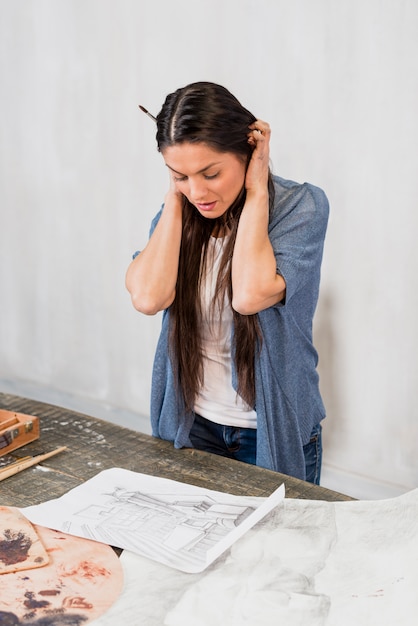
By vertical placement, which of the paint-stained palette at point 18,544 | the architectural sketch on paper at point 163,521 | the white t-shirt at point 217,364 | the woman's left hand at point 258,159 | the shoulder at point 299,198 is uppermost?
the woman's left hand at point 258,159

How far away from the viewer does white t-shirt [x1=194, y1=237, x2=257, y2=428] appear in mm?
1589

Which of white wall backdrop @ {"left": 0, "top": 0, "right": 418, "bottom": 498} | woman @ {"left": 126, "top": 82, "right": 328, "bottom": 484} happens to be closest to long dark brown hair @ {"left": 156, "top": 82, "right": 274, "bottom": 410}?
woman @ {"left": 126, "top": 82, "right": 328, "bottom": 484}

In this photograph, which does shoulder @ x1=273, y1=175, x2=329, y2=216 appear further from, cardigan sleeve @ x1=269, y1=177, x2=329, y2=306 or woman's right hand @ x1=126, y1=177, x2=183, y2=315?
woman's right hand @ x1=126, y1=177, x2=183, y2=315

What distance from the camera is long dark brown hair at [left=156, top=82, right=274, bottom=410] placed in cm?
141

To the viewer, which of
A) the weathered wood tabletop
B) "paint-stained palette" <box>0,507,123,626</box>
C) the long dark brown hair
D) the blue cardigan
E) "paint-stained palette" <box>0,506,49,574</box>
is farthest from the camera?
the blue cardigan

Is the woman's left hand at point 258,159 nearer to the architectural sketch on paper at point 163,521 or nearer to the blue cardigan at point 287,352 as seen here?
the blue cardigan at point 287,352

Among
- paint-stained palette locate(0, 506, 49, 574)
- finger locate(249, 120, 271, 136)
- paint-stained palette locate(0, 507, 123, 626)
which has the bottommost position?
paint-stained palette locate(0, 507, 123, 626)

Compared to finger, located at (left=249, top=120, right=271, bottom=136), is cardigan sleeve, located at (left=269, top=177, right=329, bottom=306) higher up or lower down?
lower down

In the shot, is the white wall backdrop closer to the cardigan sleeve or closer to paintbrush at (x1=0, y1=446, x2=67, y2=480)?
the cardigan sleeve

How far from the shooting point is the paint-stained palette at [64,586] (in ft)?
3.12

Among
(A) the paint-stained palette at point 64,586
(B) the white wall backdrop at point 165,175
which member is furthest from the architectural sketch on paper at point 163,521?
(B) the white wall backdrop at point 165,175

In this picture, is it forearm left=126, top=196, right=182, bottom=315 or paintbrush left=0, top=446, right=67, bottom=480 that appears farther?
forearm left=126, top=196, right=182, bottom=315

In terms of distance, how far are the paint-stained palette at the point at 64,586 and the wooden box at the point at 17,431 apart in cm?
34

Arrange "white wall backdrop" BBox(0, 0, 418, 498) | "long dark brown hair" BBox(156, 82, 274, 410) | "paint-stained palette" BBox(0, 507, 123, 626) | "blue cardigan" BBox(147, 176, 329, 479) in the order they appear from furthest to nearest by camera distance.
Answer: "white wall backdrop" BBox(0, 0, 418, 498) < "blue cardigan" BBox(147, 176, 329, 479) < "long dark brown hair" BBox(156, 82, 274, 410) < "paint-stained palette" BBox(0, 507, 123, 626)
